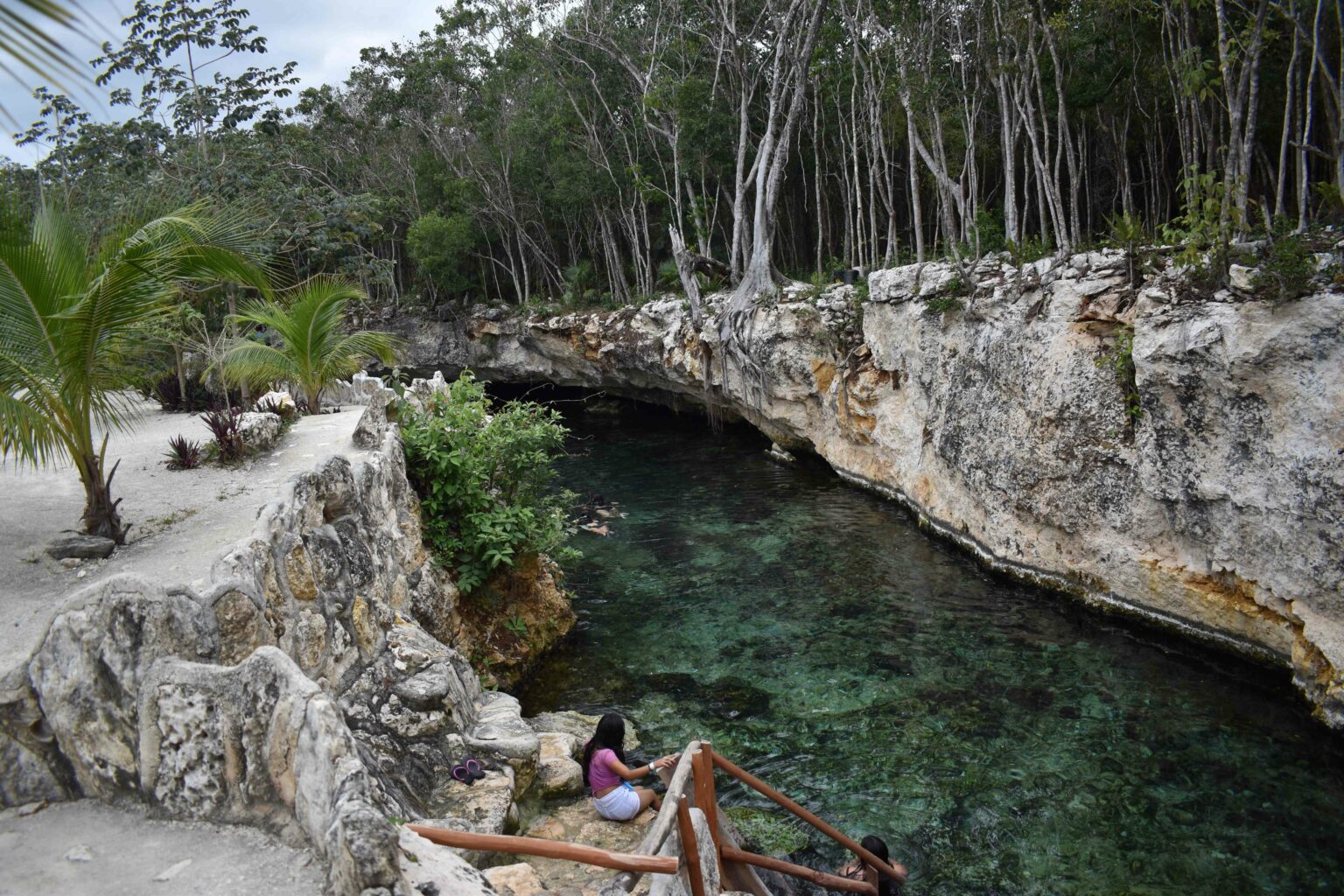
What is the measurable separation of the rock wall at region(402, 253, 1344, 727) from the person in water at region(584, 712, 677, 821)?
755cm

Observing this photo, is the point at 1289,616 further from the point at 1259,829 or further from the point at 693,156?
the point at 693,156

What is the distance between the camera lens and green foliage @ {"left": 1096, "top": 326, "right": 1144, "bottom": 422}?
11953 millimetres

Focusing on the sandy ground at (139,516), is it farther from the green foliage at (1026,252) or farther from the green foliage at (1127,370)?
the green foliage at (1026,252)

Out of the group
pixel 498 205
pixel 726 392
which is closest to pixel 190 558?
pixel 726 392

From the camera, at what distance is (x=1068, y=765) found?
891 centimetres

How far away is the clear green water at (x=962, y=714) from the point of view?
25.1 feet

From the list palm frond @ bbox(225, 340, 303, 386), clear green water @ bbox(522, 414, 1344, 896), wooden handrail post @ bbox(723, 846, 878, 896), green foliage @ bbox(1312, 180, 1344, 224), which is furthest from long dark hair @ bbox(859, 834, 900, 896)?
palm frond @ bbox(225, 340, 303, 386)

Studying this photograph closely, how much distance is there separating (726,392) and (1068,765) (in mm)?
17791

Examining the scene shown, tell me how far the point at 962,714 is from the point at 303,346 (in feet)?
38.1

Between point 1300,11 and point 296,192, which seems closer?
point 1300,11

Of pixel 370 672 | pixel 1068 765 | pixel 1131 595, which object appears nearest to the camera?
pixel 370 672

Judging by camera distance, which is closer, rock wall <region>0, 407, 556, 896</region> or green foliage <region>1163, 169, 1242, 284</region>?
rock wall <region>0, 407, 556, 896</region>

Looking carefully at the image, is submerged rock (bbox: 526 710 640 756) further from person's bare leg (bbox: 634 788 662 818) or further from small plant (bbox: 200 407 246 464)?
small plant (bbox: 200 407 246 464)

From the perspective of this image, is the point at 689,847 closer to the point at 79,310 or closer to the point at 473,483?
the point at 79,310
